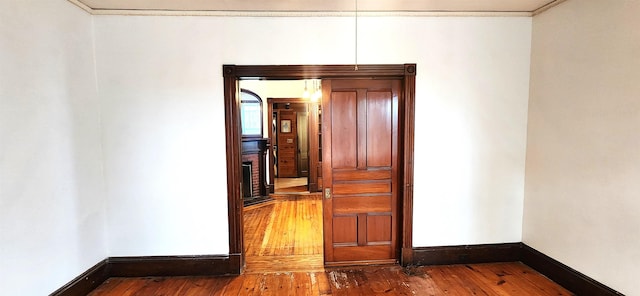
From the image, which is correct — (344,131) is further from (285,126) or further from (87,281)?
(285,126)

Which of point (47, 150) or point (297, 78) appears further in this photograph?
point (297, 78)

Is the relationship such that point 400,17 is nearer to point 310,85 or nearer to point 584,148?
point 584,148

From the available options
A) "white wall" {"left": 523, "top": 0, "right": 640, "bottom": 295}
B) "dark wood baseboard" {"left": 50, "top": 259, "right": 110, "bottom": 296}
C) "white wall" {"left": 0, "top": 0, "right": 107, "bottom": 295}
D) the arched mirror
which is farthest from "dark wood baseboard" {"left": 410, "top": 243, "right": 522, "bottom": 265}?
the arched mirror

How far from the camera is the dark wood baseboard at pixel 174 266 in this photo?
117 inches

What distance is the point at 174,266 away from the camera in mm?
3004

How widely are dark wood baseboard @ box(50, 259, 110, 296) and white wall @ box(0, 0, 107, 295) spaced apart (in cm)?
6

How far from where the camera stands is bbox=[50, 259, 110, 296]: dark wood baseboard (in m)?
2.46

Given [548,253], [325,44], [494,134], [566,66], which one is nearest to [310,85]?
[325,44]

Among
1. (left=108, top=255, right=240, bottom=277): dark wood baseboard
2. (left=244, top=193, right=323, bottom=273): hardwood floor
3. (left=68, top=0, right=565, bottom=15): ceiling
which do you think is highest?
(left=68, top=0, right=565, bottom=15): ceiling

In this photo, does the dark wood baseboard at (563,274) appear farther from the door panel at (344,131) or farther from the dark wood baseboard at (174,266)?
the dark wood baseboard at (174,266)

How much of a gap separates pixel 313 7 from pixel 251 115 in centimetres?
397

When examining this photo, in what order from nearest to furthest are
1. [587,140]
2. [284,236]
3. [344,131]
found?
[587,140]
[344,131]
[284,236]

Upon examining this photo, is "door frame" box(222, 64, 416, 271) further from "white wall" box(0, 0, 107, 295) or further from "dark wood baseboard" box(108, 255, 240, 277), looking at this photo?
"white wall" box(0, 0, 107, 295)

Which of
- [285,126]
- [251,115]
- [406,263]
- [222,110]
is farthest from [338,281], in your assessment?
[285,126]
